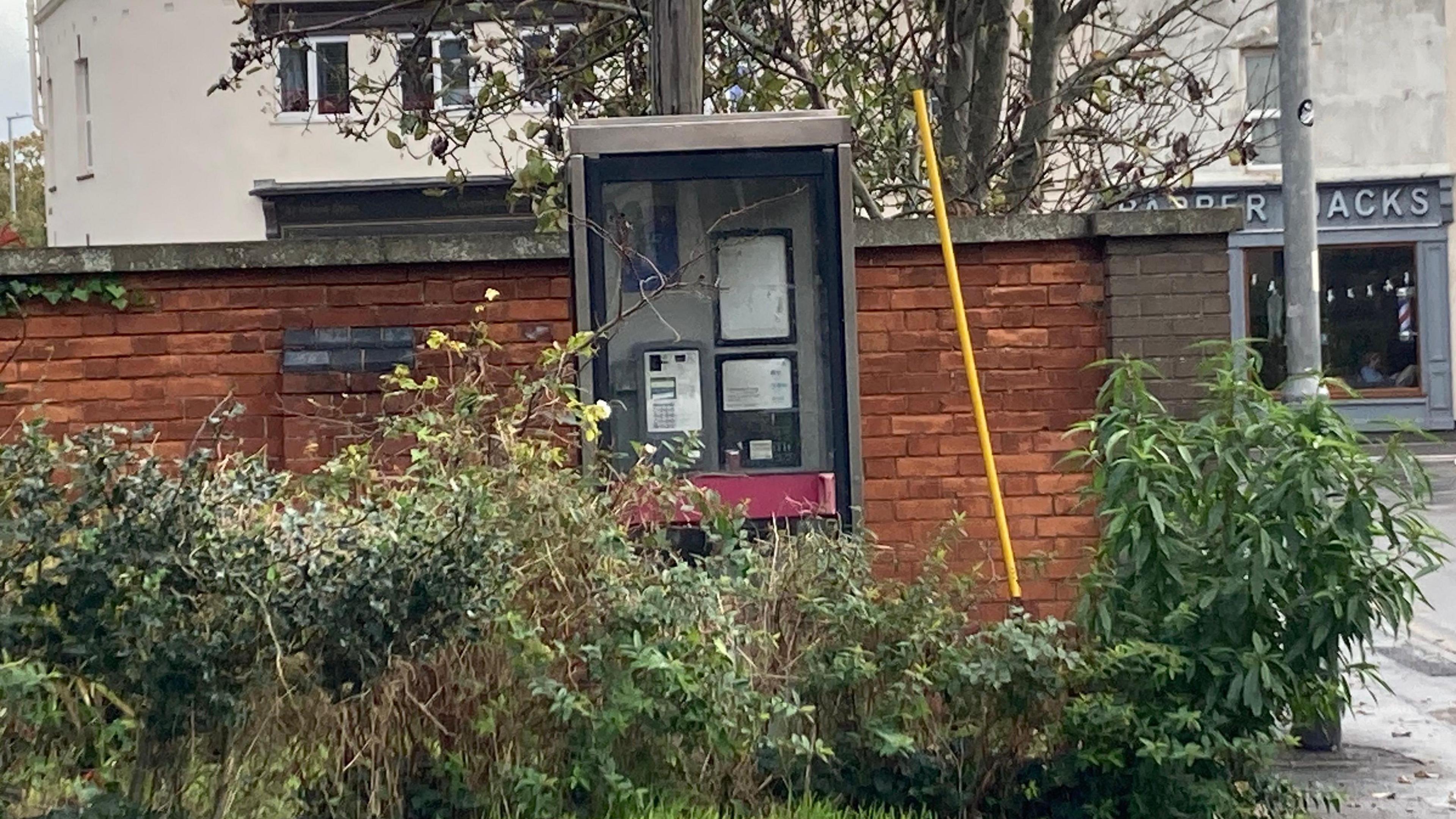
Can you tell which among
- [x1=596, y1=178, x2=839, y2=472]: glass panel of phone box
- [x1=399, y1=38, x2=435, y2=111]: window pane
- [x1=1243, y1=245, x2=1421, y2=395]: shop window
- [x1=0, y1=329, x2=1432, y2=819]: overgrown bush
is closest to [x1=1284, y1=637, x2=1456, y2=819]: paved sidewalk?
[x1=0, y1=329, x2=1432, y2=819]: overgrown bush

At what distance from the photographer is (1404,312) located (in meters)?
24.3

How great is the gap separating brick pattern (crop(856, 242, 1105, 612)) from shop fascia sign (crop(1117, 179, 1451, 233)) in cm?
1811

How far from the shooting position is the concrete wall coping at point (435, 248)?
6375 mm

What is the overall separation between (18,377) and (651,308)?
253cm

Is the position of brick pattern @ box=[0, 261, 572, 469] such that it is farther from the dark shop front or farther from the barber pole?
the barber pole

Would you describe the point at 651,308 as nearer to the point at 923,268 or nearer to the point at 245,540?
the point at 923,268

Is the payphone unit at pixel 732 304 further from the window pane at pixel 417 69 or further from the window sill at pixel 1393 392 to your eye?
the window sill at pixel 1393 392

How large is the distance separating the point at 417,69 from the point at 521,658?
16.9 ft

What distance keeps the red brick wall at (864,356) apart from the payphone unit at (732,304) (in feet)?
1.69

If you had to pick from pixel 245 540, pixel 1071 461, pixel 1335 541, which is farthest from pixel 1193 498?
pixel 245 540

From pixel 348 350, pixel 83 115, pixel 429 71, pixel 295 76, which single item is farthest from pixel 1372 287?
pixel 348 350

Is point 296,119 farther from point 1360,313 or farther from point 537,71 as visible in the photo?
point 1360,313

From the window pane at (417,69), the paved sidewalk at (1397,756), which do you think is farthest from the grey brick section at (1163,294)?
the window pane at (417,69)

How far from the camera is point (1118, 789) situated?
5043mm
